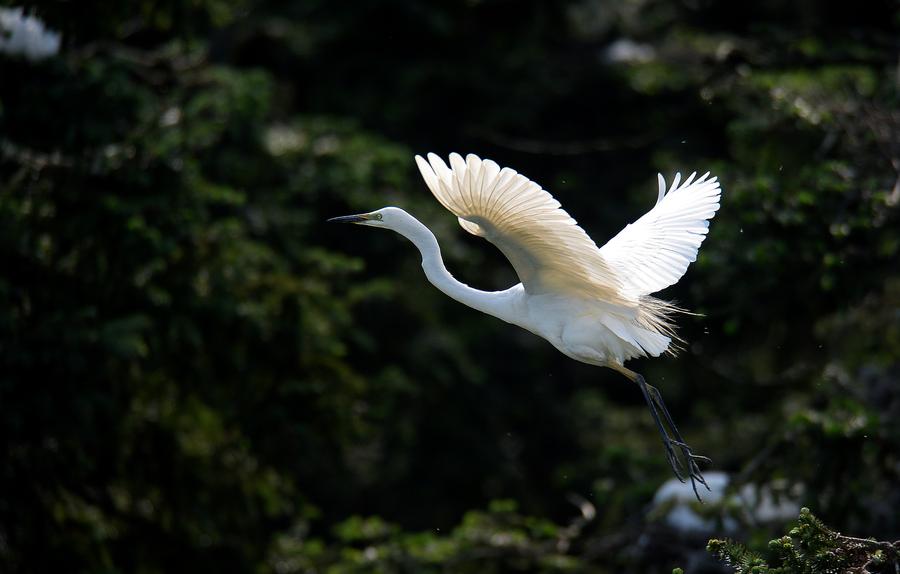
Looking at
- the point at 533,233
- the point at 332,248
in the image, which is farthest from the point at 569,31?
the point at 533,233

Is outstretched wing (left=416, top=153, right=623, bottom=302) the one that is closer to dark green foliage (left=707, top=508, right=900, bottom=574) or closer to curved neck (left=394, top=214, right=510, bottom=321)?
curved neck (left=394, top=214, right=510, bottom=321)

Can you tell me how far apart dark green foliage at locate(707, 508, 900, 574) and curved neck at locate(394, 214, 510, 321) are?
130cm

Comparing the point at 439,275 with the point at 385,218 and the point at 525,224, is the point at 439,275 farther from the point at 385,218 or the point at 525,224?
the point at 525,224

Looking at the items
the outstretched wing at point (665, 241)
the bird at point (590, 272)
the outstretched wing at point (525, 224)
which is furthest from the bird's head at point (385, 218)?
the outstretched wing at point (665, 241)

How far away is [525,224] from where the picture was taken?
3.91 m

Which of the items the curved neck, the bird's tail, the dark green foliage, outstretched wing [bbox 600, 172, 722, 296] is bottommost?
the dark green foliage

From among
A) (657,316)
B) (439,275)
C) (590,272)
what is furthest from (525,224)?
(657,316)

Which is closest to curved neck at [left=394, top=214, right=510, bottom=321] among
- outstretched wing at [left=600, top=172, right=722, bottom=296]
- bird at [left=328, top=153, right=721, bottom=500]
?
bird at [left=328, top=153, right=721, bottom=500]

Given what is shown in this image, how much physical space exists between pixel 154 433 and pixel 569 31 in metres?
5.01

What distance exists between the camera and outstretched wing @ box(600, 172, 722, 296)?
423 centimetres

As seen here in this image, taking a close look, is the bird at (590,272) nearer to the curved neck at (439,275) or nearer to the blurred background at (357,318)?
the curved neck at (439,275)

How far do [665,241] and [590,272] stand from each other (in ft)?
1.24

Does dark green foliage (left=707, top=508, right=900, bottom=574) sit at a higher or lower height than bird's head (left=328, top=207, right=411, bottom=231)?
lower

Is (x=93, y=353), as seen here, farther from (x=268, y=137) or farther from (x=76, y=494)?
(x=268, y=137)
